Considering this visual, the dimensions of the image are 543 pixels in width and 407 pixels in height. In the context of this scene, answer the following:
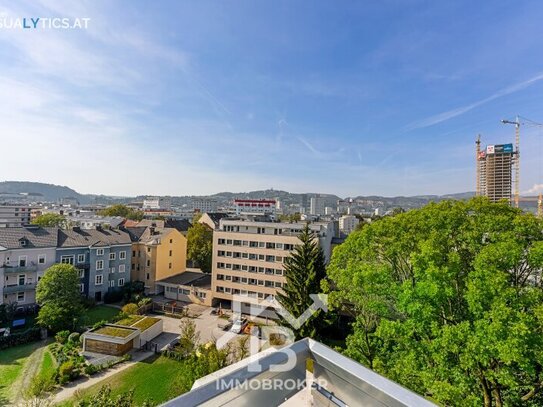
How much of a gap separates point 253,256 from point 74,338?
50.6ft

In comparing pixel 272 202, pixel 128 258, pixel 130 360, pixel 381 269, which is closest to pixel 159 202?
pixel 272 202

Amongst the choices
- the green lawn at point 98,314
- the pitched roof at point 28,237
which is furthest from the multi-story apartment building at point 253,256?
the pitched roof at point 28,237

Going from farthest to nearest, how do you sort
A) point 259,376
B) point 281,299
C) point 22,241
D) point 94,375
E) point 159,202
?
point 159,202
point 22,241
point 281,299
point 94,375
point 259,376

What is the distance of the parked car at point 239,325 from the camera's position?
25236 mm

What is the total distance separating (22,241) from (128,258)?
948 cm

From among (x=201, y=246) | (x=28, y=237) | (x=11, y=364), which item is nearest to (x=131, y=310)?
(x=11, y=364)

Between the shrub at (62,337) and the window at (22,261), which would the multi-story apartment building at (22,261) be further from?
the shrub at (62,337)

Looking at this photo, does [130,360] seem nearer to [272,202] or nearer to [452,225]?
[452,225]

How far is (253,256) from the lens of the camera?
30.1m

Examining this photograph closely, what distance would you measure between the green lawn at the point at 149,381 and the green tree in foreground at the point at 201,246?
18.9 m

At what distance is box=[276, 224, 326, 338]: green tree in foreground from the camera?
20.1 meters

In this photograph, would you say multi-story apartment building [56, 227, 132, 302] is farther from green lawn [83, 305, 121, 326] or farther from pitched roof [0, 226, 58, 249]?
green lawn [83, 305, 121, 326]

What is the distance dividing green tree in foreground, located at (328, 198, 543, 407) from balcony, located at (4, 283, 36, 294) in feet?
89.8

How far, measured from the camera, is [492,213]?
412 inches
